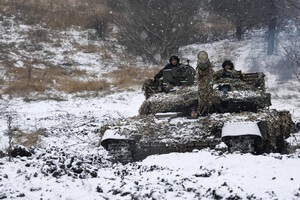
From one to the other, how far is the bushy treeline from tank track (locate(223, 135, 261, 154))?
683 inches

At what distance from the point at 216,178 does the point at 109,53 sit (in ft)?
65.9

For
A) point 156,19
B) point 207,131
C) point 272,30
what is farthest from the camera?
point 156,19

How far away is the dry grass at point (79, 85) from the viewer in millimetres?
16984

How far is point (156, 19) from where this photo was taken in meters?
24.4

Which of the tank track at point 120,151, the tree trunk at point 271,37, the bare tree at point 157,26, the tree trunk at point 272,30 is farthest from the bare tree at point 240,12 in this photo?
the tank track at point 120,151

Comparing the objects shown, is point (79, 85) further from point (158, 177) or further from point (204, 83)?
point (158, 177)

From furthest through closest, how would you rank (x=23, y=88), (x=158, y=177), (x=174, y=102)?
(x=23, y=88), (x=174, y=102), (x=158, y=177)

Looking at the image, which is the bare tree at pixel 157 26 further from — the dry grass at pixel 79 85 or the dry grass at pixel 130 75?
the dry grass at pixel 79 85

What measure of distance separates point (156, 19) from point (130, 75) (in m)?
6.12

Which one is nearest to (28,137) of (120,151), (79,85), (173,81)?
(173,81)

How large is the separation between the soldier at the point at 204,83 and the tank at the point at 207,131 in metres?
0.38

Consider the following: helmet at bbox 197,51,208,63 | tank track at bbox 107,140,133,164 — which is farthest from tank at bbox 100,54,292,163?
helmet at bbox 197,51,208,63

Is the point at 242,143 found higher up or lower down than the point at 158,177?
higher up

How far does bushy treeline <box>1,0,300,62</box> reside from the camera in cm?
2416
